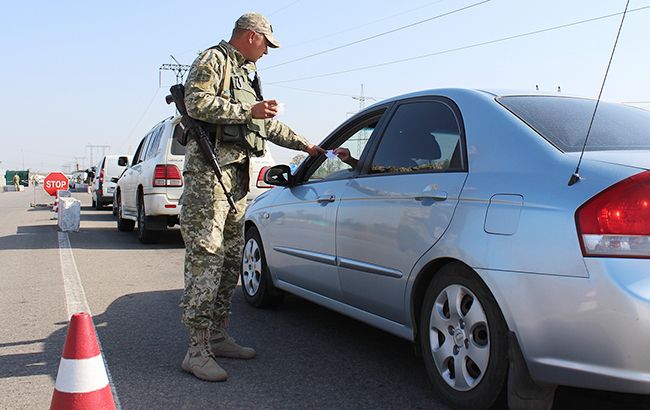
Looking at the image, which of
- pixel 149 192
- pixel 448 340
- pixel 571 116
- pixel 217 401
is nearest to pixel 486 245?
pixel 448 340

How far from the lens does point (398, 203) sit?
3.46 meters

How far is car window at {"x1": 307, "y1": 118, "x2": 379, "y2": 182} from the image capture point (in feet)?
13.8

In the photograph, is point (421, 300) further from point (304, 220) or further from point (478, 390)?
point (304, 220)

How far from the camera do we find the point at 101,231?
42.3 feet

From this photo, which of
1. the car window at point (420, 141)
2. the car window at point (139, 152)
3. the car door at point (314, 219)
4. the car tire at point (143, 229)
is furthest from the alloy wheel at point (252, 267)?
the car window at point (139, 152)

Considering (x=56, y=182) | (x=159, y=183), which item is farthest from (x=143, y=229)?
(x=56, y=182)

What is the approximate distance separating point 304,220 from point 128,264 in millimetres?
4500

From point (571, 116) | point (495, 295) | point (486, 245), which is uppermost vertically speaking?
point (571, 116)

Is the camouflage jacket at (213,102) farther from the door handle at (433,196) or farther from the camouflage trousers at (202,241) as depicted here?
the door handle at (433,196)

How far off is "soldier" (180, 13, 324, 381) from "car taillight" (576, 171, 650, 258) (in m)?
1.93

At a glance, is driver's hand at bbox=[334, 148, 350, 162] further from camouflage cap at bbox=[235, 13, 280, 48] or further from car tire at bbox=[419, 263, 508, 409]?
car tire at bbox=[419, 263, 508, 409]

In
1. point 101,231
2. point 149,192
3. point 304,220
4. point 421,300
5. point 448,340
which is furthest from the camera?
point 101,231

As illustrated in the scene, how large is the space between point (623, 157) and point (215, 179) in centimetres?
223

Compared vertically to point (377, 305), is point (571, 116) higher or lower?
higher
